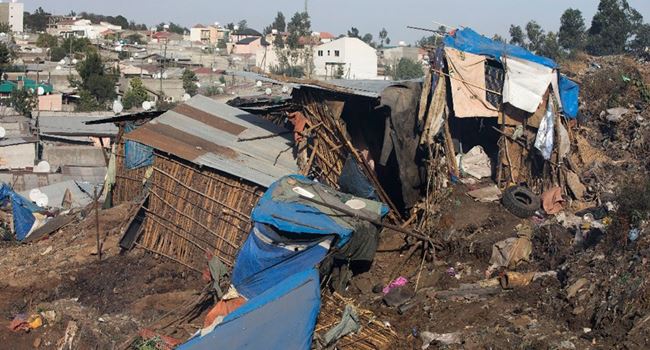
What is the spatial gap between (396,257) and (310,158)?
229cm

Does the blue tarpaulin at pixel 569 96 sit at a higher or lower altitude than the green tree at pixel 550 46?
lower

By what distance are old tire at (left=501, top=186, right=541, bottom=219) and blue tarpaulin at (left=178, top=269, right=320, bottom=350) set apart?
11.2 feet

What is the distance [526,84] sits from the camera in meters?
11.7

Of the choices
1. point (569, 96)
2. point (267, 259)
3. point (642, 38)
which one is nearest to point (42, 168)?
point (267, 259)

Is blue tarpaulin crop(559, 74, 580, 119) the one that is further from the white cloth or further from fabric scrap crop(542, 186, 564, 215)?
fabric scrap crop(542, 186, 564, 215)

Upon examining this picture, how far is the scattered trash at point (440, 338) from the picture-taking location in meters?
7.91

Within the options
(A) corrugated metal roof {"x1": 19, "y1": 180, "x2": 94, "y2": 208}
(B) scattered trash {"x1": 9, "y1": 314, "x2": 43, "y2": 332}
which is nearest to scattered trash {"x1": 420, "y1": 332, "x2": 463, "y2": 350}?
(B) scattered trash {"x1": 9, "y1": 314, "x2": 43, "y2": 332}

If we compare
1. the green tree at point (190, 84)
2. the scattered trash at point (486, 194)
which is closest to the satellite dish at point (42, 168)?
the scattered trash at point (486, 194)

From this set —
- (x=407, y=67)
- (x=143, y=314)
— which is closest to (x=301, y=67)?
(x=407, y=67)

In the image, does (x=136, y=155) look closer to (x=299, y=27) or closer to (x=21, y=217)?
(x=21, y=217)

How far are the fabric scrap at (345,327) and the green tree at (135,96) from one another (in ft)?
78.0

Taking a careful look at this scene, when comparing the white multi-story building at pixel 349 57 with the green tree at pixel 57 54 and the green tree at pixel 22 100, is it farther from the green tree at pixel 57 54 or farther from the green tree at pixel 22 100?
the green tree at pixel 22 100

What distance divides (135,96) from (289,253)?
23153 mm

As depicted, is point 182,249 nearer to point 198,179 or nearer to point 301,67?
point 198,179
